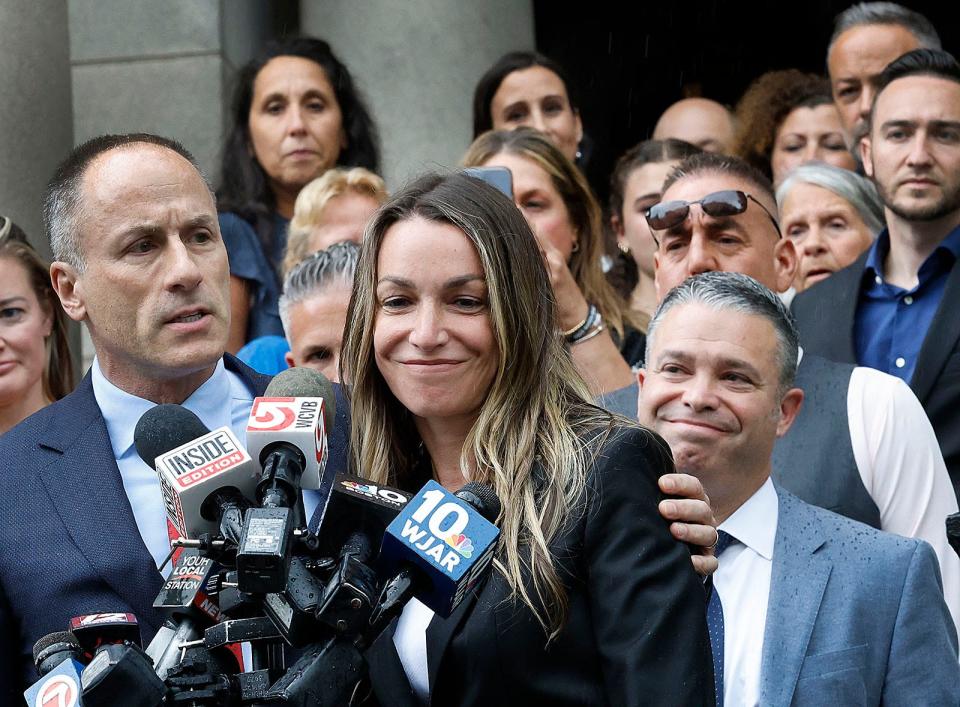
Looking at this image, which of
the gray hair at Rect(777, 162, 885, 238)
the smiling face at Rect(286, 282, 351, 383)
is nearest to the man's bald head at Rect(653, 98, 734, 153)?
the gray hair at Rect(777, 162, 885, 238)

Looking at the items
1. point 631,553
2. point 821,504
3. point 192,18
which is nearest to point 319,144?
point 192,18

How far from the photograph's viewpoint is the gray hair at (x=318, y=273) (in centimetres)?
537

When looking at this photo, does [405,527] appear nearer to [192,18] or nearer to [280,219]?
[280,219]

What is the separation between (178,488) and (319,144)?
4418mm

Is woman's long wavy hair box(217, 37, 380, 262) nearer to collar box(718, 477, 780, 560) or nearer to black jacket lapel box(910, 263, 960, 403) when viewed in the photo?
black jacket lapel box(910, 263, 960, 403)

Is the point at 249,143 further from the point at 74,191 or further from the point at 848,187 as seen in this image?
the point at 74,191

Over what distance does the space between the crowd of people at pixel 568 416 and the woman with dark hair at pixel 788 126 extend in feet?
5.32

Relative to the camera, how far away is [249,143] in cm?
697

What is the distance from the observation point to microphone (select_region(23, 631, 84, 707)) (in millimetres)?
2516

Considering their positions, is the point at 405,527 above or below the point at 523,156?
below

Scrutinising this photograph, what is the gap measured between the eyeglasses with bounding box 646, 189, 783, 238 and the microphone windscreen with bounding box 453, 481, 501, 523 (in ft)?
8.67

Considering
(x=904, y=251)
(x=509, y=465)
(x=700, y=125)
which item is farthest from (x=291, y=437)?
(x=700, y=125)

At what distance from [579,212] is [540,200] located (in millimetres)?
194

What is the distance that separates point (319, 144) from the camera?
6.88 m
